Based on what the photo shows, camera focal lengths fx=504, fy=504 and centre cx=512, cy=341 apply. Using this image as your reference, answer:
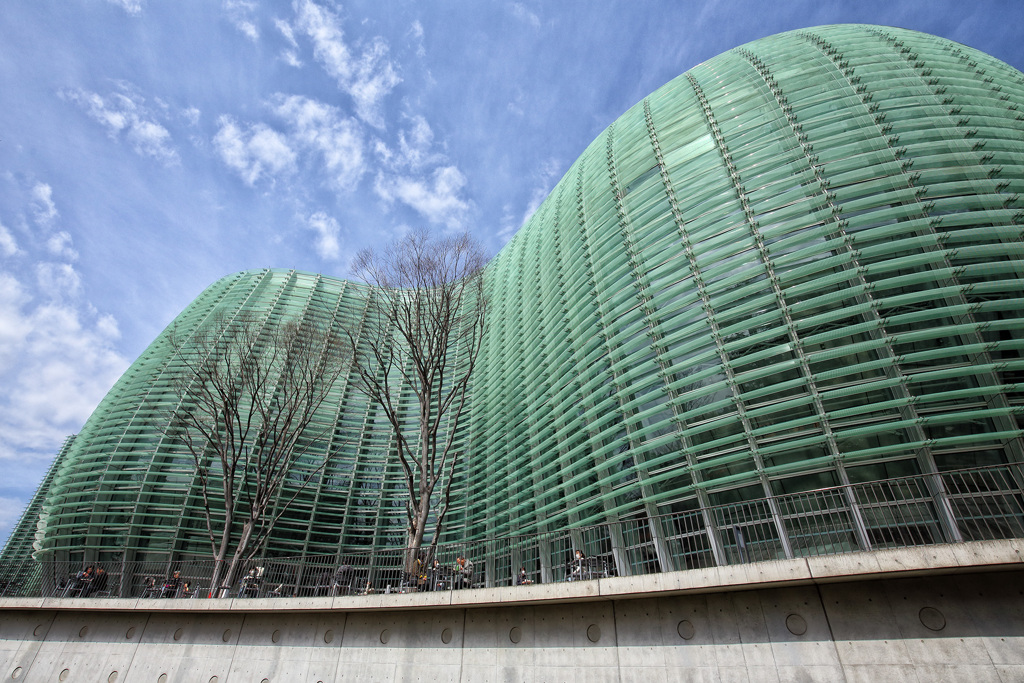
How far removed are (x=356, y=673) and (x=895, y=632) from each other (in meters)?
10.2

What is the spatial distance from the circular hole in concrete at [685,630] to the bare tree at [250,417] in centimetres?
1632

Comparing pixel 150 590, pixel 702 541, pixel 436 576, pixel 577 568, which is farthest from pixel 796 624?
pixel 150 590

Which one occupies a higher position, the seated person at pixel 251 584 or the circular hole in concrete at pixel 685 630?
the seated person at pixel 251 584

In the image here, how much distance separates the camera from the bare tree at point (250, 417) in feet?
69.5

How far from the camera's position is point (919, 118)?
609 inches

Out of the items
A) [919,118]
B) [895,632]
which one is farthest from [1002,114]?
[895,632]

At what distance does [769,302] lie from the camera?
44.4 feet

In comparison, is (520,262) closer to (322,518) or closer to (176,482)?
(322,518)

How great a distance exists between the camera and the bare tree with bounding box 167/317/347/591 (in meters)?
21.2

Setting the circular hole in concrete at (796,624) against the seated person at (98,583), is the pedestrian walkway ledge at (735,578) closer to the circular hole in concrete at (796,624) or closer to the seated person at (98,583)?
the circular hole in concrete at (796,624)

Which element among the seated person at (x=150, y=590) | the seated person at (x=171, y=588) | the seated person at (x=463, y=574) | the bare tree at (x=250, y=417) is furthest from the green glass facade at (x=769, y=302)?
the seated person at (x=171, y=588)

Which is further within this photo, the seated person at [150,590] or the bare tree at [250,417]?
the bare tree at [250,417]

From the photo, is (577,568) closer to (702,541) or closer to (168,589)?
(702,541)

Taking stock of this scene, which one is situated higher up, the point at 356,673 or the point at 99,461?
the point at 99,461
